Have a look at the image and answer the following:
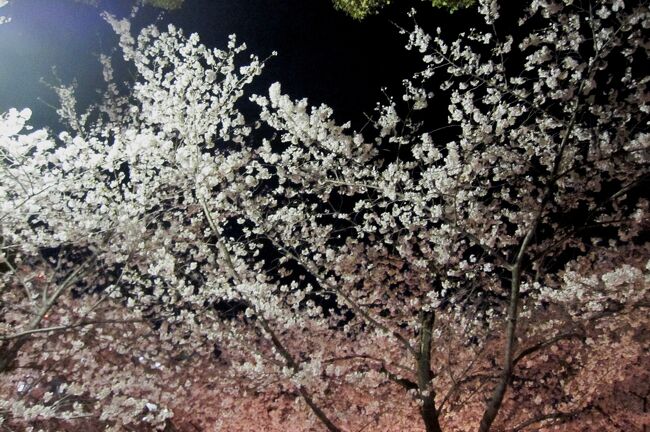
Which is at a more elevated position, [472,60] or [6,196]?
[472,60]

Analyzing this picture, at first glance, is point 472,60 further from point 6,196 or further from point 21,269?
point 21,269

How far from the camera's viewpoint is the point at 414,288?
13.6 m

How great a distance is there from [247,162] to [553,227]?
6.12m

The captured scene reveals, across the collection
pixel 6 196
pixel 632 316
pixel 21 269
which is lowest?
pixel 632 316

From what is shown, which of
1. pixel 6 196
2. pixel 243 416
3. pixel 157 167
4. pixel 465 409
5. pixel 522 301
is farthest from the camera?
pixel 243 416

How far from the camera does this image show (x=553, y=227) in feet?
31.2

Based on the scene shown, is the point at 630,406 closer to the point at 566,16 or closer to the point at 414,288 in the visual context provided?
the point at 414,288

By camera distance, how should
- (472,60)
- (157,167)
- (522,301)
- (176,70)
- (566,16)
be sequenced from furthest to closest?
(522,301) → (157,167) → (176,70) → (472,60) → (566,16)

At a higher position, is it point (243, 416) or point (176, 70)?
point (176, 70)

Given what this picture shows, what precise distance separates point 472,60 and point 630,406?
45.1 feet

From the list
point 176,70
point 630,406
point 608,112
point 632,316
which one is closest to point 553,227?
point 632,316

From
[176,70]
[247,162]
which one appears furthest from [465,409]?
[176,70]

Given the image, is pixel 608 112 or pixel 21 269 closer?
pixel 608 112

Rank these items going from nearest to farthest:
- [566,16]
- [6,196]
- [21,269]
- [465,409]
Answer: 1. [566,16]
2. [6,196]
3. [21,269]
4. [465,409]
